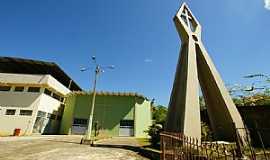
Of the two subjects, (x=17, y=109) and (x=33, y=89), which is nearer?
(x=17, y=109)

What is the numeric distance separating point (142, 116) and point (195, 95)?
1816 centimetres

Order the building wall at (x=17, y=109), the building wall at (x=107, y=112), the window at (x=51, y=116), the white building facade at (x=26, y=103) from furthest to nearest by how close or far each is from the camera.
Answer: the building wall at (x=107, y=112) < the window at (x=51, y=116) < the white building facade at (x=26, y=103) < the building wall at (x=17, y=109)

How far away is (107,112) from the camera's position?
26.7m

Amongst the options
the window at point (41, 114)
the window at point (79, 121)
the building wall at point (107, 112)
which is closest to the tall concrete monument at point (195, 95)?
the building wall at point (107, 112)

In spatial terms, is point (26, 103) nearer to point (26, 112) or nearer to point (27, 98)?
point (27, 98)

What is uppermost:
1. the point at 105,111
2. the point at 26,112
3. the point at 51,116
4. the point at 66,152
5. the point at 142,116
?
the point at 105,111

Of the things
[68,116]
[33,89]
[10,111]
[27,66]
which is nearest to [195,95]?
[33,89]

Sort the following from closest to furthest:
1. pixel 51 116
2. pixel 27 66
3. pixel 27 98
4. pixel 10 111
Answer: pixel 10 111
pixel 27 98
pixel 51 116
pixel 27 66

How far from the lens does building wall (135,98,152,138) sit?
26.5 meters

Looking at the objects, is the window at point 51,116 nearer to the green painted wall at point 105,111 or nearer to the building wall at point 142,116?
the green painted wall at point 105,111

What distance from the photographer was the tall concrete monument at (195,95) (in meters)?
9.70

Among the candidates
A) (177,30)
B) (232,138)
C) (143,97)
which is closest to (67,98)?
(143,97)

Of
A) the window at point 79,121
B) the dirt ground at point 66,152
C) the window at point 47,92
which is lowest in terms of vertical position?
the dirt ground at point 66,152

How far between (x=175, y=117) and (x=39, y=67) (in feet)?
76.0
